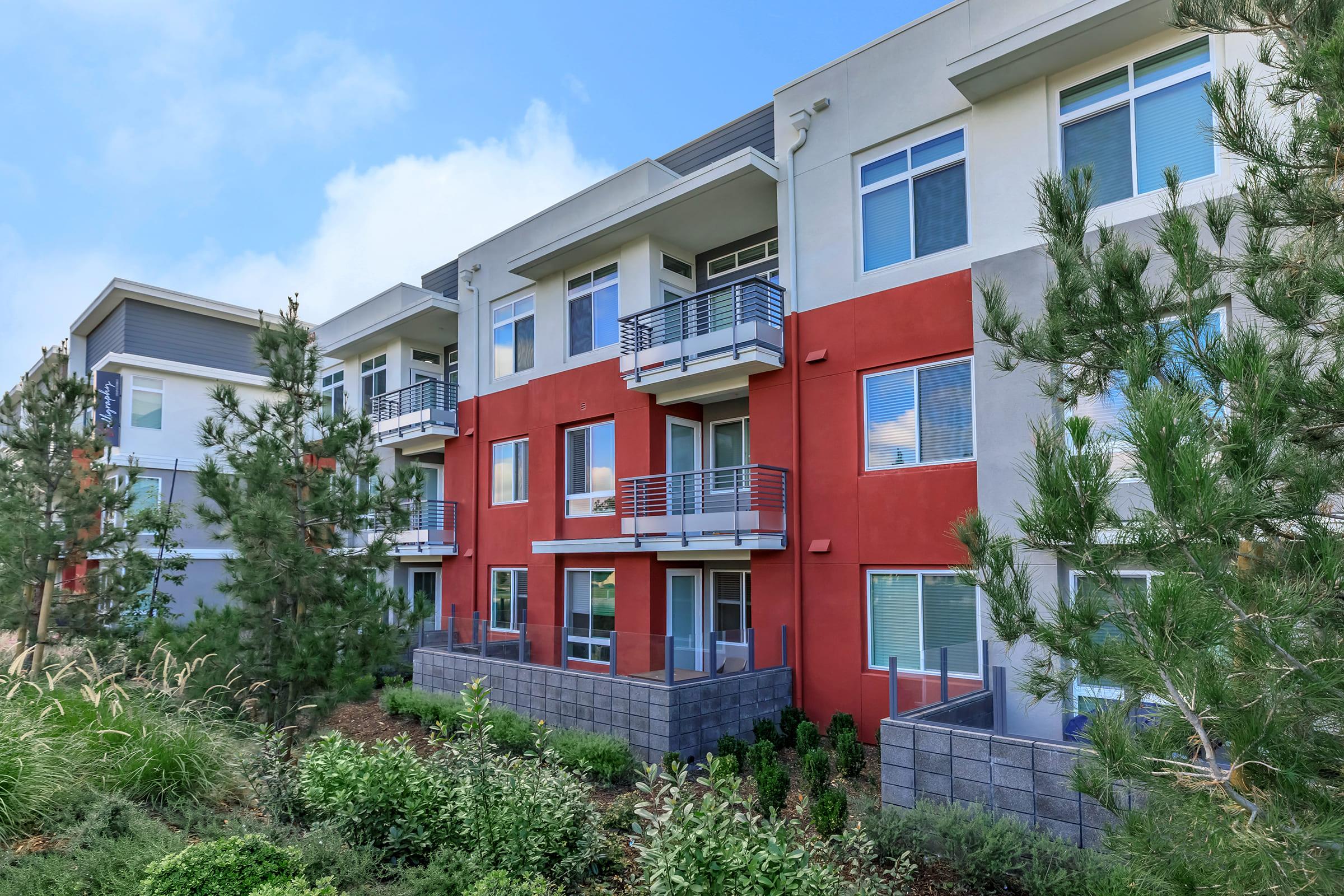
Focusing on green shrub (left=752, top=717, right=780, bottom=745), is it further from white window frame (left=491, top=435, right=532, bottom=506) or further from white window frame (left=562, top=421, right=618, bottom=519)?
white window frame (left=491, top=435, right=532, bottom=506)

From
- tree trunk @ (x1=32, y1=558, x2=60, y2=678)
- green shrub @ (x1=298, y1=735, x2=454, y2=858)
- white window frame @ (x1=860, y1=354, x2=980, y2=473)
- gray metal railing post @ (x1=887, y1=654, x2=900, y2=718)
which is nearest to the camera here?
green shrub @ (x1=298, y1=735, x2=454, y2=858)

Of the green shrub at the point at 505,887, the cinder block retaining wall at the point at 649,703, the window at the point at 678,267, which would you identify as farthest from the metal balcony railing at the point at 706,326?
the green shrub at the point at 505,887

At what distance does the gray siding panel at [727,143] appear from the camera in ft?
44.6

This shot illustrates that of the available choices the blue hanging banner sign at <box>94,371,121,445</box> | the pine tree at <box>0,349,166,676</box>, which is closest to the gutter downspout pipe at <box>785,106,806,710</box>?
the pine tree at <box>0,349,166,676</box>

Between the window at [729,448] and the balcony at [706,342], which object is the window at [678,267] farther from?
the window at [729,448]

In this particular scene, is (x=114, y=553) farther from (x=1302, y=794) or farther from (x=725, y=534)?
(x=1302, y=794)

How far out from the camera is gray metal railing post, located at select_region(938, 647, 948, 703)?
837 cm

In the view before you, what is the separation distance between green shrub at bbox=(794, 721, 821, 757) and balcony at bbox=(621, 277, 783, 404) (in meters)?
5.38

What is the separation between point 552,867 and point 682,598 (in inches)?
352

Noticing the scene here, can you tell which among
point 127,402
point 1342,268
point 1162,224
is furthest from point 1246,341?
point 127,402

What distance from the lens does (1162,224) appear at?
458cm

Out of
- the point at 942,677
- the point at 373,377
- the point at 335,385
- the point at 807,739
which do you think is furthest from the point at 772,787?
the point at 335,385

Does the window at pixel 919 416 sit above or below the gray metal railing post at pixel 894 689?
above

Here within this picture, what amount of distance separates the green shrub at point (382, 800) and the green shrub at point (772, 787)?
11.3 ft
